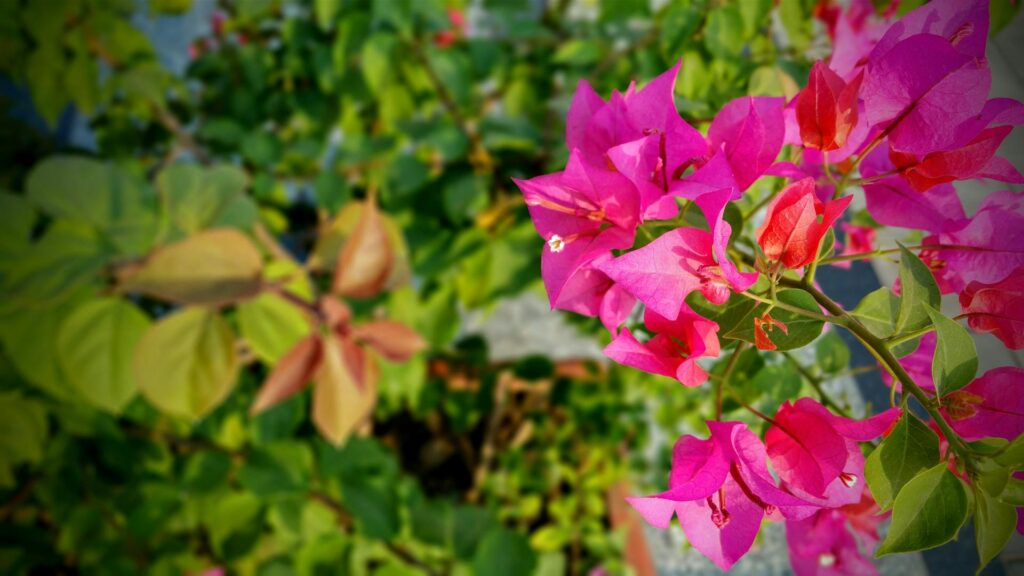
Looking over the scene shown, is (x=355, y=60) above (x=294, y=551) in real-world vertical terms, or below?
above

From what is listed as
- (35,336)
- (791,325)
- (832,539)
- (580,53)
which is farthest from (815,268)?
(35,336)

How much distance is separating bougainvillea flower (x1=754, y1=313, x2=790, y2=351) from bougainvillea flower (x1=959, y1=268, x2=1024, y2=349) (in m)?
0.07

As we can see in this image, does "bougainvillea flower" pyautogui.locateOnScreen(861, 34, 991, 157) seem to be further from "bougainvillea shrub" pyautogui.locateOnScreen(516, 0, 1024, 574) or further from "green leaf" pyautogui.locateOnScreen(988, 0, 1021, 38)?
"green leaf" pyautogui.locateOnScreen(988, 0, 1021, 38)

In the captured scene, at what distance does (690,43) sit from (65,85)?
2.59 ft

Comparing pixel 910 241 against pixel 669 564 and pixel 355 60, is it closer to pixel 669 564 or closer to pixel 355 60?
pixel 669 564

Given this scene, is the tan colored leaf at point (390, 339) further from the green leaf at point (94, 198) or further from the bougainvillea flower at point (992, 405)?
the bougainvillea flower at point (992, 405)

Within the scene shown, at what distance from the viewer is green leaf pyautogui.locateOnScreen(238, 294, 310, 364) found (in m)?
0.59

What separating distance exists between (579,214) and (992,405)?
16cm

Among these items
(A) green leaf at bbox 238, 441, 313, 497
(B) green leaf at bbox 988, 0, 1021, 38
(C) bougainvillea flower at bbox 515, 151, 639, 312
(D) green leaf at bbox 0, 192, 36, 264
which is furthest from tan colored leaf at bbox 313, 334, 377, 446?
(B) green leaf at bbox 988, 0, 1021, 38

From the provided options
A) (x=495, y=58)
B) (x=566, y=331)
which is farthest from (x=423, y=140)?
(x=566, y=331)

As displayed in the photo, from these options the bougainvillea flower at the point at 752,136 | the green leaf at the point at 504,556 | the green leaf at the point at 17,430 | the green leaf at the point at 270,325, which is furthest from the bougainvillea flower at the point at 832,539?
the green leaf at the point at 17,430

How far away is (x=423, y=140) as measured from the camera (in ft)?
2.26

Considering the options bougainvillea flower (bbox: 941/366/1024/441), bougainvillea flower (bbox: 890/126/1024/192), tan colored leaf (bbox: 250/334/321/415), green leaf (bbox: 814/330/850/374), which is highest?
bougainvillea flower (bbox: 890/126/1024/192)

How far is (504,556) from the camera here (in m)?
0.58
